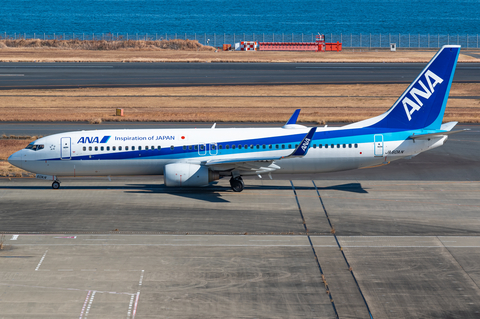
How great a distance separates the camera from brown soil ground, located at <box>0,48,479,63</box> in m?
112

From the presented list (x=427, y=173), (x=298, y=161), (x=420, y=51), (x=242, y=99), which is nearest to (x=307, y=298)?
(x=298, y=161)

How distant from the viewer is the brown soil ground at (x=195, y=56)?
Result: 112438mm

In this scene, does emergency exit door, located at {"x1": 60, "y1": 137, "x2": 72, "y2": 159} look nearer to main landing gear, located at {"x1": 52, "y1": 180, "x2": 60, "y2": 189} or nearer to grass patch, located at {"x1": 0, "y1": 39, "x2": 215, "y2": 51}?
main landing gear, located at {"x1": 52, "y1": 180, "x2": 60, "y2": 189}

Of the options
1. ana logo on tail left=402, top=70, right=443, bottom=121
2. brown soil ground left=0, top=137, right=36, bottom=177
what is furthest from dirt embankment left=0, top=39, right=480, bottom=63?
ana logo on tail left=402, top=70, right=443, bottom=121

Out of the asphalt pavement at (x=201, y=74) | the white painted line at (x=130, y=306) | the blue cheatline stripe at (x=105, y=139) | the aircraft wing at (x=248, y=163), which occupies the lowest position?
the white painted line at (x=130, y=306)

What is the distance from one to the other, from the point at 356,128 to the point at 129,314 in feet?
76.7

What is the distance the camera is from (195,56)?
11875cm

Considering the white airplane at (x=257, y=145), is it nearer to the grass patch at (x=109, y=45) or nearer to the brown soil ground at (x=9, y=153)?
the brown soil ground at (x=9, y=153)

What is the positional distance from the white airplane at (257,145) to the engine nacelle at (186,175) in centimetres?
51

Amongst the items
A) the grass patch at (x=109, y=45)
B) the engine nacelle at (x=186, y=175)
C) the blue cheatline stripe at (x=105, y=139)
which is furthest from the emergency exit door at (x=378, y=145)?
the grass patch at (x=109, y=45)

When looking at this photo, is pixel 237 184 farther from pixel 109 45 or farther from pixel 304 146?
pixel 109 45

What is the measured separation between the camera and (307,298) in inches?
890

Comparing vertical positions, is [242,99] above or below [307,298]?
above

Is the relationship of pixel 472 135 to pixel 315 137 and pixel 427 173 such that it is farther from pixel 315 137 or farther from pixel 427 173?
pixel 315 137
